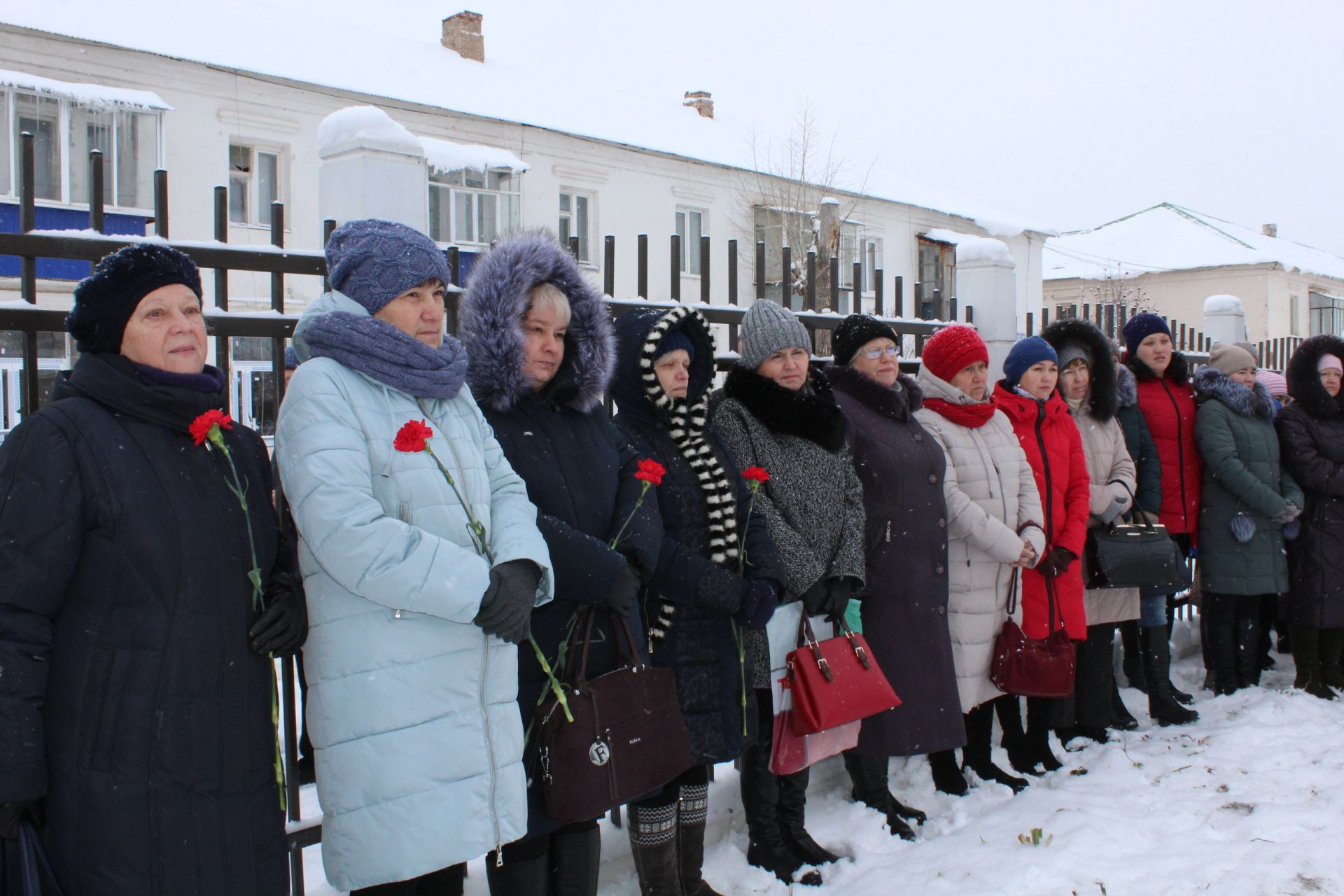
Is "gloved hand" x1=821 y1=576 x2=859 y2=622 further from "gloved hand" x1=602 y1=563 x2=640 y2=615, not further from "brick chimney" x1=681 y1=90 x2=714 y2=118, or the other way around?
"brick chimney" x1=681 y1=90 x2=714 y2=118

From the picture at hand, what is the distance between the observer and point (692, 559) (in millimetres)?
3145

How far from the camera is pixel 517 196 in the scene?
1703cm

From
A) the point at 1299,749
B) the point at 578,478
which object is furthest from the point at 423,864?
the point at 1299,749

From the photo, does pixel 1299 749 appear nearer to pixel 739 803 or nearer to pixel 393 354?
pixel 739 803

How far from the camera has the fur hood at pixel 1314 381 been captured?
18.8ft

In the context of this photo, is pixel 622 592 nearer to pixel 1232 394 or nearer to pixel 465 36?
pixel 1232 394

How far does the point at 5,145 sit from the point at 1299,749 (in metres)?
14.9

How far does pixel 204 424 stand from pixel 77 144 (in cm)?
1361

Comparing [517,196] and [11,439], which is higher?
[517,196]

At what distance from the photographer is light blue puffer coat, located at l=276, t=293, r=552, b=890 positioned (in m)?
2.30

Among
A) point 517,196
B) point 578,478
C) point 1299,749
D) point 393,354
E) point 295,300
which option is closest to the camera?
point 393,354

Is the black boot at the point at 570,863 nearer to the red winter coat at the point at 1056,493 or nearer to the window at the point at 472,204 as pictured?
the red winter coat at the point at 1056,493

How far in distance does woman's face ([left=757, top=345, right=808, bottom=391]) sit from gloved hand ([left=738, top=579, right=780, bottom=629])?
835mm

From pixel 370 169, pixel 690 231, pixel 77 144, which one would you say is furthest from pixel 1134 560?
pixel 690 231
